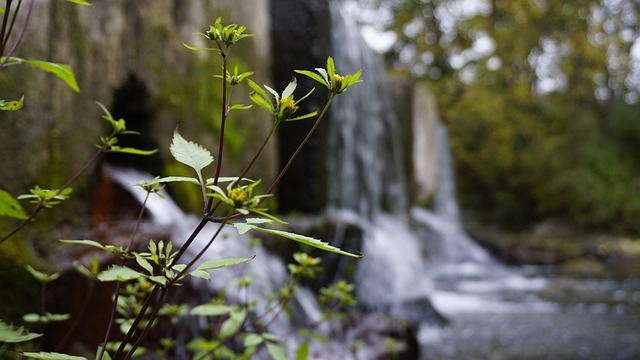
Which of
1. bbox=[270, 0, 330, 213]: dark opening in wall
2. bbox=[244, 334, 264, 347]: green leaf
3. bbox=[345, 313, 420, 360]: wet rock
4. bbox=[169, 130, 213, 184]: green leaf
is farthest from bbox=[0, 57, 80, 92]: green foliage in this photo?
bbox=[270, 0, 330, 213]: dark opening in wall

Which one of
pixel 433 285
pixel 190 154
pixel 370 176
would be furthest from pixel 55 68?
pixel 433 285

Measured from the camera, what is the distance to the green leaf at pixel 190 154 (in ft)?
2.52

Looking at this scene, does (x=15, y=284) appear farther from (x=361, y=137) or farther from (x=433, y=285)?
(x=433, y=285)

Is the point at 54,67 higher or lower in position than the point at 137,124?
higher

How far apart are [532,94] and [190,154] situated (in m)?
16.9

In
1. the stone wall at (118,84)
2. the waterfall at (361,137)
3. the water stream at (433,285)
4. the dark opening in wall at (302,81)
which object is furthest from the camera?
the waterfall at (361,137)

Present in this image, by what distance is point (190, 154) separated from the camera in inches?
31.2

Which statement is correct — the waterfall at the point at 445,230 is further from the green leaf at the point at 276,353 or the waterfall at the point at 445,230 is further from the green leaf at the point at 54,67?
the green leaf at the point at 54,67

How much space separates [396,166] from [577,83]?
35.5ft

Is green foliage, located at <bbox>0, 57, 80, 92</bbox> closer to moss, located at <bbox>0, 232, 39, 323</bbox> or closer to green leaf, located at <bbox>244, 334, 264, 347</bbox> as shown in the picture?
green leaf, located at <bbox>244, 334, 264, 347</bbox>

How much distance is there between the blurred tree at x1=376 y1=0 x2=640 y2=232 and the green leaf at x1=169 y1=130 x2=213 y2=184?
14745mm

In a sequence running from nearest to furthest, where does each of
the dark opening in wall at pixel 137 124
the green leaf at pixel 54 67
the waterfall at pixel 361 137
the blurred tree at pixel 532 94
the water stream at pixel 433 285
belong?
the green leaf at pixel 54 67, the dark opening in wall at pixel 137 124, the water stream at pixel 433 285, the waterfall at pixel 361 137, the blurred tree at pixel 532 94

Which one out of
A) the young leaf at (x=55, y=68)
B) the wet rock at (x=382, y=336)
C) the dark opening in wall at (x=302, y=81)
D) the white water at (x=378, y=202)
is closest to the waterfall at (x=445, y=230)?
the white water at (x=378, y=202)

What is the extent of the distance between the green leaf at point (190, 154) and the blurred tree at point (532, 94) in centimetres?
1475
